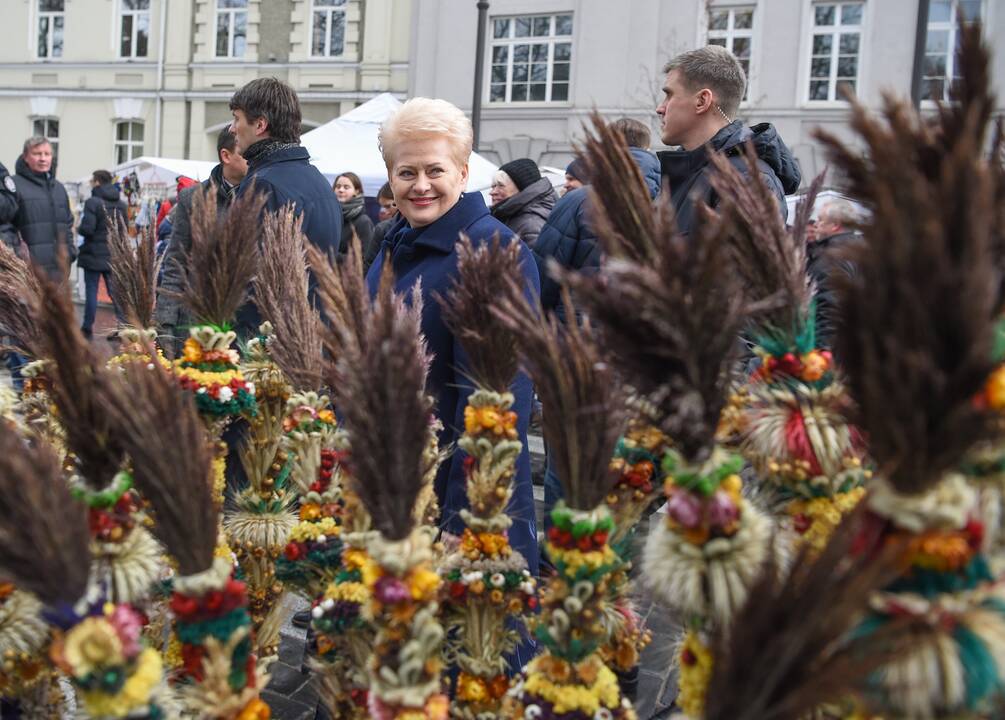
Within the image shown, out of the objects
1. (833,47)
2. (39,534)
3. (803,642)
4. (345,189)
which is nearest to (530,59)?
(833,47)

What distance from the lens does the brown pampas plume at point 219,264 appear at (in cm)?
186

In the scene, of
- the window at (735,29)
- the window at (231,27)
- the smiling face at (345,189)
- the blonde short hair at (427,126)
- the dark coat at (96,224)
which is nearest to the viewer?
the blonde short hair at (427,126)

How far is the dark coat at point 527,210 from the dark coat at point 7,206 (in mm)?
3497

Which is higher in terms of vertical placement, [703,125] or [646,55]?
→ [646,55]

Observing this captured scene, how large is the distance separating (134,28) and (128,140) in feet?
8.24

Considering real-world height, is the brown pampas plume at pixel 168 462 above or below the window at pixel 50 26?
Result: below

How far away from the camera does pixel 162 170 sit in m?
13.1

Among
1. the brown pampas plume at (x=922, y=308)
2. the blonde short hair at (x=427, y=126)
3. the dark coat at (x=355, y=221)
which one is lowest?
the brown pampas plume at (x=922, y=308)

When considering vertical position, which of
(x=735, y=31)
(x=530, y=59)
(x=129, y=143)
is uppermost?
(x=735, y=31)

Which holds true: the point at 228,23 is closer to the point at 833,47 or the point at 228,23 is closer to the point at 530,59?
the point at 530,59

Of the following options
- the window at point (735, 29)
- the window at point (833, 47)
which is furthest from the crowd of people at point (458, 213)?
the window at point (735, 29)

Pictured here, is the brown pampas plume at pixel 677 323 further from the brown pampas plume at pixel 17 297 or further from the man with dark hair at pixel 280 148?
the man with dark hair at pixel 280 148

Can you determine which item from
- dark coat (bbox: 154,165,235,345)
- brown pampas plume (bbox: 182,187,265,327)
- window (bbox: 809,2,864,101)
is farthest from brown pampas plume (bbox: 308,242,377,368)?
window (bbox: 809,2,864,101)

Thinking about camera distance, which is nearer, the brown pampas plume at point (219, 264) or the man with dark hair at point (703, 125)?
the brown pampas plume at point (219, 264)
